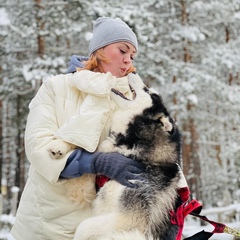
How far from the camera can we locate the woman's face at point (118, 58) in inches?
99.3

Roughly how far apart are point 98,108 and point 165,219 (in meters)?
0.58

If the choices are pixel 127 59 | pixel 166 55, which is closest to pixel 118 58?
pixel 127 59

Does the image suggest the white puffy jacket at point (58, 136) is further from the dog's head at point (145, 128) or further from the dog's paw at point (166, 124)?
the dog's paw at point (166, 124)

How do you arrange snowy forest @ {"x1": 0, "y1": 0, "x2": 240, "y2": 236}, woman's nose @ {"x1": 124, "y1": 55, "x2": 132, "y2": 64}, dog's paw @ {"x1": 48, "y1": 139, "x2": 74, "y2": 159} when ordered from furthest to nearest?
1. snowy forest @ {"x1": 0, "y1": 0, "x2": 240, "y2": 236}
2. woman's nose @ {"x1": 124, "y1": 55, "x2": 132, "y2": 64}
3. dog's paw @ {"x1": 48, "y1": 139, "x2": 74, "y2": 159}

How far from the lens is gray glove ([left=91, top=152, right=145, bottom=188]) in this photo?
7.14ft

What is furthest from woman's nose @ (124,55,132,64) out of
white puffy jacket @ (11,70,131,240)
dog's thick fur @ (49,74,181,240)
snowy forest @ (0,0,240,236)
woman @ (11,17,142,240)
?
snowy forest @ (0,0,240,236)

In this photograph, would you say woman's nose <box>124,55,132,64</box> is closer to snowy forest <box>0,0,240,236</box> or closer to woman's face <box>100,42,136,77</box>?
woman's face <box>100,42,136,77</box>

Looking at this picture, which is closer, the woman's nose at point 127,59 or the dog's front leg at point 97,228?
the dog's front leg at point 97,228

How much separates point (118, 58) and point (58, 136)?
0.52 m

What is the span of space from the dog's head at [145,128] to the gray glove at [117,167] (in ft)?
0.20

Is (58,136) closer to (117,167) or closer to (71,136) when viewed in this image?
(71,136)

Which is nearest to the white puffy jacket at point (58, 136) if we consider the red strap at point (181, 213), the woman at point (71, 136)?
the woman at point (71, 136)

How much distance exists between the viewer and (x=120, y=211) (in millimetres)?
2162

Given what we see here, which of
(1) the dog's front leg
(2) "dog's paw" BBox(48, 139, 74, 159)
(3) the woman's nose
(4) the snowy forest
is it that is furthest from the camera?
(4) the snowy forest
